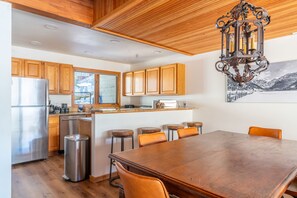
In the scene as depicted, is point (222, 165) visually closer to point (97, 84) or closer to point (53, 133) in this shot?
point (53, 133)

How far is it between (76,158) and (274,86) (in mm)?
3489

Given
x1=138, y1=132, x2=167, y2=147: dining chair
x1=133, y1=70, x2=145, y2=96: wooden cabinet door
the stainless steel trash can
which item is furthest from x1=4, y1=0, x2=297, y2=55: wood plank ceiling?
x1=133, y1=70, x2=145, y2=96: wooden cabinet door

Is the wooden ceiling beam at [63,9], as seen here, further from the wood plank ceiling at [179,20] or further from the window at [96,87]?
the window at [96,87]

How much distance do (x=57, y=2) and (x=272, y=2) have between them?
2500 millimetres

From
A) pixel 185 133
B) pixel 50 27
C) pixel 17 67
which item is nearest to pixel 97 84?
pixel 17 67

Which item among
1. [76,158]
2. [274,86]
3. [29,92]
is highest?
[274,86]

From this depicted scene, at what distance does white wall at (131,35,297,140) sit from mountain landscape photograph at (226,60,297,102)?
0.10m

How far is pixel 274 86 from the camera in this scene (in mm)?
3336

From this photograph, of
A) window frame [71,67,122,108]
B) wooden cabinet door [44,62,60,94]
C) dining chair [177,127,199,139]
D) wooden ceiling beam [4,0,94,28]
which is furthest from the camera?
window frame [71,67,122,108]

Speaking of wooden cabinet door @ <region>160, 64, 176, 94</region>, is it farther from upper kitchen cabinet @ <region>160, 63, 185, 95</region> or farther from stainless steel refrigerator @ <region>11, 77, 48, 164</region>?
stainless steel refrigerator @ <region>11, 77, 48, 164</region>

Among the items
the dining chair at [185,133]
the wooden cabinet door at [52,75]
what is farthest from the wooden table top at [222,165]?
the wooden cabinet door at [52,75]

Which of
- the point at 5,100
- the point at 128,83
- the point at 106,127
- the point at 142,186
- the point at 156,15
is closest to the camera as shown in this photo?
the point at 142,186

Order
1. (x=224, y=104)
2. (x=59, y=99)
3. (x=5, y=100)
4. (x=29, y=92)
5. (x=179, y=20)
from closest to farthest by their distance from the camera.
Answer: (x=5, y=100) < (x=179, y=20) < (x=29, y=92) < (x=224, y=104) < (x=59, y=99)

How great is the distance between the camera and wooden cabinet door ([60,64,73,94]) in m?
4.66
